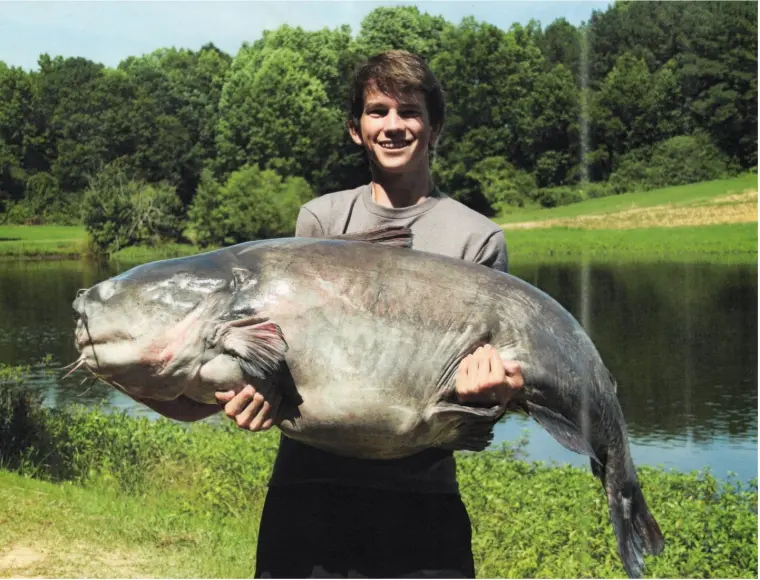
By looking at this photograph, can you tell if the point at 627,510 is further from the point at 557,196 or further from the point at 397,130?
the point at 557,196

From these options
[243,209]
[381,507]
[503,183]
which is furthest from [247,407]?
[503,183]

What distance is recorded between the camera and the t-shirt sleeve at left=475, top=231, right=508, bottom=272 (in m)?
2.94

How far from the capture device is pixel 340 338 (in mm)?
2580

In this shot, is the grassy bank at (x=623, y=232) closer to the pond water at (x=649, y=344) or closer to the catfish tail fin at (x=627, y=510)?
the pond water at (x=649, y=344)

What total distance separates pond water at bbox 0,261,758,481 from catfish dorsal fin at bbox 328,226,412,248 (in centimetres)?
929


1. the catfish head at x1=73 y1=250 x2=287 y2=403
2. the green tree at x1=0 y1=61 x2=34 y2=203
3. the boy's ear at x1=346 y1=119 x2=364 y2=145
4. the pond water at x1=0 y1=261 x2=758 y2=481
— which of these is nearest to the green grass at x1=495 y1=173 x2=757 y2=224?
the pond water at x1=0 y1=261 x2=758 y2=481

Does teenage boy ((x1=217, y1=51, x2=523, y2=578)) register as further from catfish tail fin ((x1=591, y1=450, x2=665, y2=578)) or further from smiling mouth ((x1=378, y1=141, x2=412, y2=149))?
catfish tail fin ((x1=591, y1=450, x2=665, y2=578))

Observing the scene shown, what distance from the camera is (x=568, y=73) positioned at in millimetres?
56969

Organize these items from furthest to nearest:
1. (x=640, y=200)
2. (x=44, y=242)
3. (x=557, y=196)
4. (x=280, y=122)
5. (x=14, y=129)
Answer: (x=280, y=122) → (x=557, y=196) → (x=640, y=200) → (x=44, y=242) → (x=14, y=129)

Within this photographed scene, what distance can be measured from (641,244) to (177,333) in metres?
45.9

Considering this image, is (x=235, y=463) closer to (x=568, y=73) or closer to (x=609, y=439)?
(x=609, y=439)

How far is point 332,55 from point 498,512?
52.5 meters

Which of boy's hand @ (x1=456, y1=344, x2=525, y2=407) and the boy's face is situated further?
the boy's face

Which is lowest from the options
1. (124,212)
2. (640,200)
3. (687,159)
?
(640,200)
